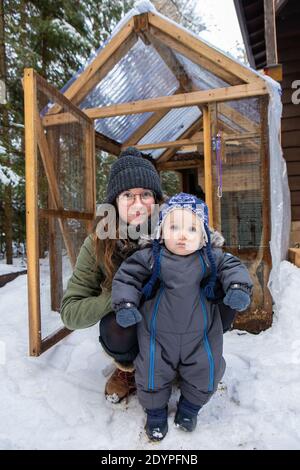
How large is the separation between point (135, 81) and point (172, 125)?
1.87 metres

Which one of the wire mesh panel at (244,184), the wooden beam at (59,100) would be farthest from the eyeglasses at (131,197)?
the wire mesh panel at (244,184)

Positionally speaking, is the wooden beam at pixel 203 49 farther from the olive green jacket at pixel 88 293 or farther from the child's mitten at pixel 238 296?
the child's mitten at pixel 238 296

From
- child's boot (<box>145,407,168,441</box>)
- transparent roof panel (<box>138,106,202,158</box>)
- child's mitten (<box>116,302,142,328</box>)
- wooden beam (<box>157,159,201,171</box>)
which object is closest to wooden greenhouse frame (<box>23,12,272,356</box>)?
child's boot (<box>145,407,168,441</box>)

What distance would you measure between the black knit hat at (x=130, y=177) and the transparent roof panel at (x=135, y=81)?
6.43 feet

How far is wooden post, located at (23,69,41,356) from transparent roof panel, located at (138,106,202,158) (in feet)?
10.3

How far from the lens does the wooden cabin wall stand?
5.24 metres

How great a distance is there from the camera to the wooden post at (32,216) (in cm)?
239

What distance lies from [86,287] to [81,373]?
2.33 ft

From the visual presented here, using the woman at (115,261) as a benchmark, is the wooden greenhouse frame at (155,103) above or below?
above

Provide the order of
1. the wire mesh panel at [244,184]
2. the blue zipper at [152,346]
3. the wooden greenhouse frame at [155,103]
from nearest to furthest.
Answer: the blue zipper at [152,346] < the wooden greenhouse frame at [155,103] < the wire mesh panel at [244,184]

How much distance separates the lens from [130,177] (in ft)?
6.33

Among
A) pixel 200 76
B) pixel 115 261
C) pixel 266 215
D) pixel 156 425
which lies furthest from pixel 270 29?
pixel 156 425
